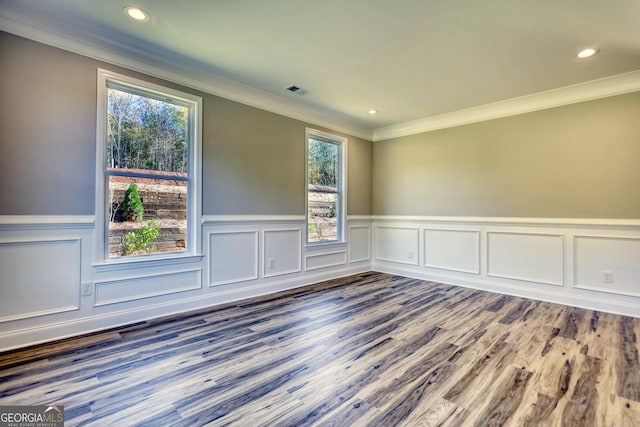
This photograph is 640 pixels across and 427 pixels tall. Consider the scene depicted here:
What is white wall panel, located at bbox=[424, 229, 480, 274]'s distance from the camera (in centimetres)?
427

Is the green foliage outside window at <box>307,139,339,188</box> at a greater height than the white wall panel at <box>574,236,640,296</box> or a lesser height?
greater

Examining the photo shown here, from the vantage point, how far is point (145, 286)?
9.57 ft

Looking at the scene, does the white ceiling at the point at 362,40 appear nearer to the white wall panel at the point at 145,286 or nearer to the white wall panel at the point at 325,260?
the white wall panel at the point at 145,286

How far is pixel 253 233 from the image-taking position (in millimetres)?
3736

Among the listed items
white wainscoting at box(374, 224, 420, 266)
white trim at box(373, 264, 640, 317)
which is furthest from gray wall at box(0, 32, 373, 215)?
white trim at box(373, 264, 640, 317)

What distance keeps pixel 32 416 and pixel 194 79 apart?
9.64 feet

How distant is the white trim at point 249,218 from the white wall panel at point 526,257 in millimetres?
2655

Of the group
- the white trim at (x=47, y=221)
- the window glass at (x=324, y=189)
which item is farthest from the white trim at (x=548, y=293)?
the white trim at (x=47, y=221)

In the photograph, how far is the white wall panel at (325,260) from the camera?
4433mm

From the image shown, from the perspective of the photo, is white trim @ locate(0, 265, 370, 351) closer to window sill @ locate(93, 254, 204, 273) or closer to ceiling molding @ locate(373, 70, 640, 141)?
window sill @ locate(93, 254, 204, 273)

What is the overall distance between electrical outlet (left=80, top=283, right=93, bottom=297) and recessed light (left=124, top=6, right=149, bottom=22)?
220 cm

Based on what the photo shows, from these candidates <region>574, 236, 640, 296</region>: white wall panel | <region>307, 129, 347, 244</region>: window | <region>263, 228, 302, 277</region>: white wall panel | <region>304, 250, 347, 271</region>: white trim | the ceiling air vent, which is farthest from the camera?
<region>307, 129, 347, 244</region>: window

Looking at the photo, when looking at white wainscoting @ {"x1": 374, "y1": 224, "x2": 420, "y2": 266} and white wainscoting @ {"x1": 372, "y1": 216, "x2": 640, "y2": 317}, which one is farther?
white wainscoting @ {"x1": 374, "y1": 224, "x2": 420, "y2": 266}

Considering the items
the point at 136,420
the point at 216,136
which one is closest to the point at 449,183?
the point at 216,136
